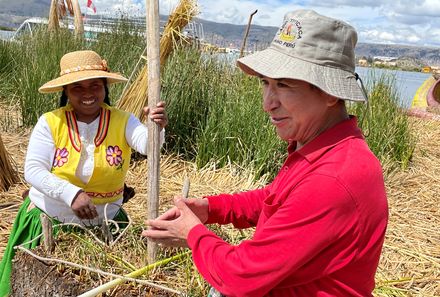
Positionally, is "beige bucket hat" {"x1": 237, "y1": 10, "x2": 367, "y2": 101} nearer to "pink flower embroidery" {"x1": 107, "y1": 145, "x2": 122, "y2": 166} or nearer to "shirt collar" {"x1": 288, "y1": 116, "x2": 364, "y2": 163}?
"shirt collar" {"x1": 288, "y1": 116, "x2": 364, "y2": 163}

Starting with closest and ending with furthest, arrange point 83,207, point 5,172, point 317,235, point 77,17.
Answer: point 317,235 < point 83,207 < point 5,172 < point 77,17

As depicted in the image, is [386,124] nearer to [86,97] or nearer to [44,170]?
[86,97]

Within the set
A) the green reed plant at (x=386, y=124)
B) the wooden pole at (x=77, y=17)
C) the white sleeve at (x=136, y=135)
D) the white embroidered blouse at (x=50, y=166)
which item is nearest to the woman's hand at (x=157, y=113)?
the white embroidered blouse at (x=50, y=166)

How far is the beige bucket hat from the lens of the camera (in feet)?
4.49

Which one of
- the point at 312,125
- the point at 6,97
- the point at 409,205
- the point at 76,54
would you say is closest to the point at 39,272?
the point at 76,54

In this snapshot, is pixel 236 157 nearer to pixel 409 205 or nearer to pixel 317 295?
pixel 409 205

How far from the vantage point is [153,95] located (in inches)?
80.3

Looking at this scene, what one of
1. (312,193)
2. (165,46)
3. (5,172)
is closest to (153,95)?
(312,193)

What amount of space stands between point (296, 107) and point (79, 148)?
4.61 feet

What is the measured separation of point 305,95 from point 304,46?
135 millimetres

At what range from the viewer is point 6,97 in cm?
707

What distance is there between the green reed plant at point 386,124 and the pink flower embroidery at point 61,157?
3.22 meters

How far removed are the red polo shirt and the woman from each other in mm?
1189

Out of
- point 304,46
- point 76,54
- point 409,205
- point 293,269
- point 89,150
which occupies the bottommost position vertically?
point 409,205
